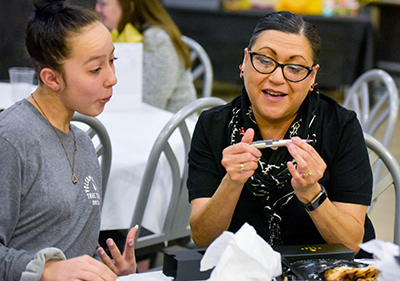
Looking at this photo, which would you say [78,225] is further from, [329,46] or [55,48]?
[329,46]

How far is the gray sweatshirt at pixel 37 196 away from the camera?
101 centimetres

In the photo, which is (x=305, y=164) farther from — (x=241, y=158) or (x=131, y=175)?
(x=131, y=175)

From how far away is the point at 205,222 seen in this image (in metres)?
1.33

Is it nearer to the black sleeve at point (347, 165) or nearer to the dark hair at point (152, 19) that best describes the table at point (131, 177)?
the black sleeve at point (347, 165)

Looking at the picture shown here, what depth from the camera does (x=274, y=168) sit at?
1363 millimetres

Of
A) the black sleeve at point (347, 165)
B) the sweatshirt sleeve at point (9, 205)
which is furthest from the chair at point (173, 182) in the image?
the sweatshirt sleeve at point (9, 205)

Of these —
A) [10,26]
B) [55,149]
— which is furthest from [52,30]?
[10,26]

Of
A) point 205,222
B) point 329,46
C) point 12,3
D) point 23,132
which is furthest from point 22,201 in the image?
point 329,46

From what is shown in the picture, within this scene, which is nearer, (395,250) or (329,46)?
(395,250)

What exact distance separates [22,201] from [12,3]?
3.62 meters

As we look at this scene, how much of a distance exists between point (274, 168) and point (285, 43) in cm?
33

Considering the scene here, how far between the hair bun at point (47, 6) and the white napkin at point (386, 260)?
822 millimetres

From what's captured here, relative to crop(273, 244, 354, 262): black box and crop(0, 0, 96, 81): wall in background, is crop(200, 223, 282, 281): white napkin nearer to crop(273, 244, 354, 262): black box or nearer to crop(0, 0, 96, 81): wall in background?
crop(273, 244, 354, 262): black box

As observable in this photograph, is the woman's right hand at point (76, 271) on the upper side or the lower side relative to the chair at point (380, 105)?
lower
